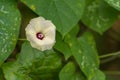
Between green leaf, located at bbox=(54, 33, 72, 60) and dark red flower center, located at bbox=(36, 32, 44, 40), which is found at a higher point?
dark red flower center, located at bbox=(36, 32, 44, 40)

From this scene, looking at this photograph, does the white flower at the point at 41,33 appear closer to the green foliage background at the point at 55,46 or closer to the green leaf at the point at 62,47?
the green foliage background at the point at 55,46

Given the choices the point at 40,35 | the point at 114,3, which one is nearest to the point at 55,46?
the point at 40,35

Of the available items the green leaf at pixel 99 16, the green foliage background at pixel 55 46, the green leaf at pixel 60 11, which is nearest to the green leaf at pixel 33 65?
the green foliage background at pixel 55 46

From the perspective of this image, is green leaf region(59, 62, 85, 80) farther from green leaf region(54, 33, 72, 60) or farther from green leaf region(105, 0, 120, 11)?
green leaf region(105, 0, 120, 11)

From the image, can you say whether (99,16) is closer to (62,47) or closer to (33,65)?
(62,47)

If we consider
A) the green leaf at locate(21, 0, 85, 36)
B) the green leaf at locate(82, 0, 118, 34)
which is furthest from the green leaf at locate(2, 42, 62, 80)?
the green leaf at locate(82, 0, 118, 34)

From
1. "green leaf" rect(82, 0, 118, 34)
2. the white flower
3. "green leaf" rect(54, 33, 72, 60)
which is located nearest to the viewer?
the white flower
